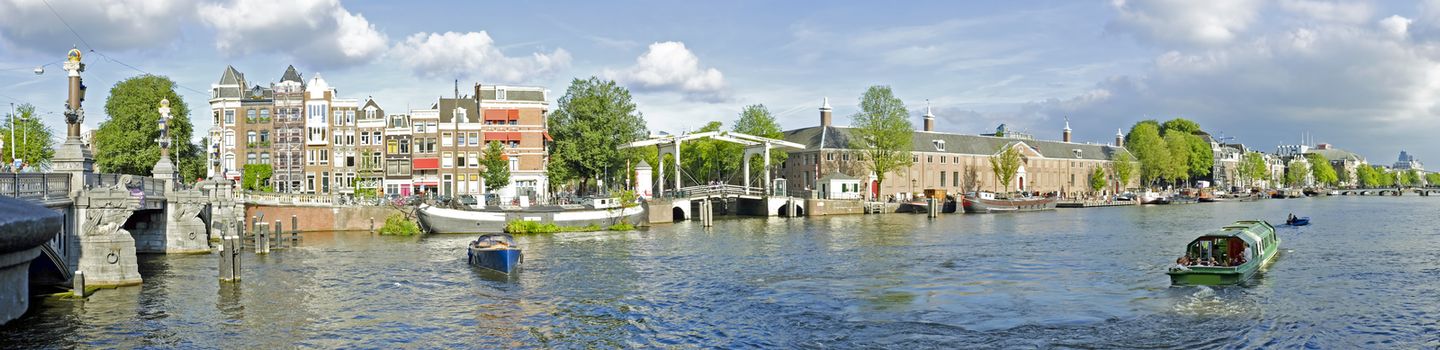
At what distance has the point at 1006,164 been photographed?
12106 centimetres

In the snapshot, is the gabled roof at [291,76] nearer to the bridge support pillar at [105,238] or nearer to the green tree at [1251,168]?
the bridge support pillar at [105,238]

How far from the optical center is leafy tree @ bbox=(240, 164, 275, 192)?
81375mm

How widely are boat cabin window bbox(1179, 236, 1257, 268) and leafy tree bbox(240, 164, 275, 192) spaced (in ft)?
228

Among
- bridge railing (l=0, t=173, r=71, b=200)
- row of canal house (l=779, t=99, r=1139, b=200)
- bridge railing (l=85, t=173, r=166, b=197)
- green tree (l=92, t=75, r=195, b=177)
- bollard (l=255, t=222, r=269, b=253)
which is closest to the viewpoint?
bridge railing (l=0, t=173, r=71, b=200)

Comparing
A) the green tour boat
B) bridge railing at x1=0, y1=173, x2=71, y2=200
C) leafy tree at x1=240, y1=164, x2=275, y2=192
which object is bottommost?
the green tour boat

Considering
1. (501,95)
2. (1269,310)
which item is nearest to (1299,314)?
(1269,310)

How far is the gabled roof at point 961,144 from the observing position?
112 meters

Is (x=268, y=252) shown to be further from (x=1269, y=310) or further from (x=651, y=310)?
(x=1269, y=310)

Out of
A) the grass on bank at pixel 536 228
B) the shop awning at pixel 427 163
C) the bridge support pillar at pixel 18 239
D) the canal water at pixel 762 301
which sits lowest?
the canal water at pixel 762 301

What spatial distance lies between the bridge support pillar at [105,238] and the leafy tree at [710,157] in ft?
243

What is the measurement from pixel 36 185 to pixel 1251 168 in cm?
19115

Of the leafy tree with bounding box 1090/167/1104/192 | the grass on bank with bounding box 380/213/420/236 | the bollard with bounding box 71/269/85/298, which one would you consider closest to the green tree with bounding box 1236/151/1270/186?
the leafy tree with bounding box 1090/167/1104/192

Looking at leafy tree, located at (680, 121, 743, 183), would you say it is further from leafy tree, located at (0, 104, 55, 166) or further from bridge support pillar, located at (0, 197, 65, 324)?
bridge support pillar, located at (0, 197, 65, 324)

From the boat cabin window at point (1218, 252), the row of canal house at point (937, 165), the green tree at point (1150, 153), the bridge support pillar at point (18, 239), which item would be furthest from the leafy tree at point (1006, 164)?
the bridge support pillar at point (18, 239)
